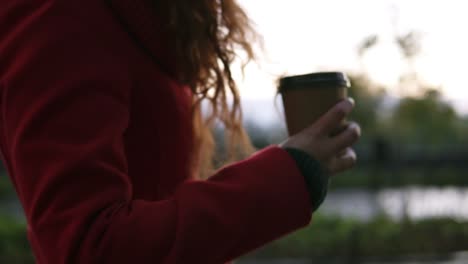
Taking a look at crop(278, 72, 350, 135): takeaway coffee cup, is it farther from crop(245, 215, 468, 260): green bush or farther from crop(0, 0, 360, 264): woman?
crop(245, 215, 468, 260): green bush

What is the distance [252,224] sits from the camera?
990mm

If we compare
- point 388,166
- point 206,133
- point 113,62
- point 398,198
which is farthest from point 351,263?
point 113,62

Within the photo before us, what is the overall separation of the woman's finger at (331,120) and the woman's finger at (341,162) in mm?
47

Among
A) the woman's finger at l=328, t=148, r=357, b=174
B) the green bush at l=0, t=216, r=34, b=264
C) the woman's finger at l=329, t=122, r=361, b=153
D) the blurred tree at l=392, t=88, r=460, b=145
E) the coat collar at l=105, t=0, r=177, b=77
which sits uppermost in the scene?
the coat collar at l=105, t=0, r=177, b=77

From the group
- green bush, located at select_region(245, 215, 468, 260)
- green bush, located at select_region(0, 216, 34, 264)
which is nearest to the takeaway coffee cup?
green bush, located at select_region(245, 215, 468, 260)

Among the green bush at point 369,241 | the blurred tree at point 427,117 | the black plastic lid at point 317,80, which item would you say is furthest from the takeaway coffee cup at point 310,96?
the blurred tree at point 427,117

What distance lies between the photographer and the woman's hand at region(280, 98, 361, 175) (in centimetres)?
105

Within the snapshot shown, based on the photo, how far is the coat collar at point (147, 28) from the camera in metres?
1.06

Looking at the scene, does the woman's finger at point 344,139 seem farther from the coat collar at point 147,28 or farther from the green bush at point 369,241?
the green bush at point 369,241

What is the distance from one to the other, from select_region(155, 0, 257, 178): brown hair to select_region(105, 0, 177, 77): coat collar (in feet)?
0.06

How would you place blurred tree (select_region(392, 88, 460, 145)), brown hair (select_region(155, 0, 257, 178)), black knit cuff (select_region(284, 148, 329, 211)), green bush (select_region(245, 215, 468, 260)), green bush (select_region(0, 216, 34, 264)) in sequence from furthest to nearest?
blurred tree (select_region(392, 88, 460, 145)) → green bush (select_region(245, 215, 468, 260)) → green bush (select_region(0, 216, 34, 264)) → brown hair (select_region(155, 0, 257, 178)) → black knit cuff (select_region(284, 148, 329, 211))

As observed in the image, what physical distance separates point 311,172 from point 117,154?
0.93ft

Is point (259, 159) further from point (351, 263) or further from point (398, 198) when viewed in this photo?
point (398, 198)

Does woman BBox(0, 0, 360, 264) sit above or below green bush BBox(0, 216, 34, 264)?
above
